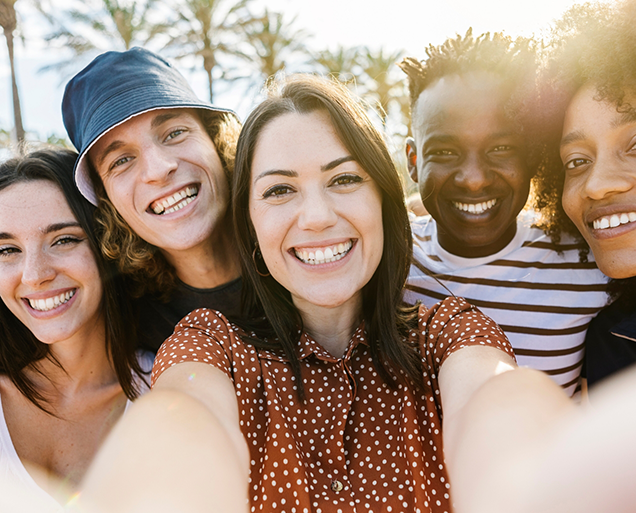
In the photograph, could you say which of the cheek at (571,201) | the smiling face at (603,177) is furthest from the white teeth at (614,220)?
the cheek at (571,201)

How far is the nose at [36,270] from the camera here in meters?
2.98

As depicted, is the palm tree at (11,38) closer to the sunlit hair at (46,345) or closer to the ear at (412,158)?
the sunlit hair at (46,345)

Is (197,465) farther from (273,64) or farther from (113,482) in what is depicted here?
(273,64)

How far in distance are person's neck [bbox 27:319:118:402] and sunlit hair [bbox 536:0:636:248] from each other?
3.31m

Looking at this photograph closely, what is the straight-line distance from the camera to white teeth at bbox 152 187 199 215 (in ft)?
10.7

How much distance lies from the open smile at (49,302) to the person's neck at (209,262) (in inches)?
29.6

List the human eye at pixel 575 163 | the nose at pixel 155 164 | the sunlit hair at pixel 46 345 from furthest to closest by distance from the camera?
the sunlit hair at pixel 46 345 → the nose at pixel 155 164 → the human eye at pixel 575 163

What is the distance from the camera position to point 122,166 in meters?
3.18

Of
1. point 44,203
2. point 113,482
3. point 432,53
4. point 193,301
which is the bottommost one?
point 193,301

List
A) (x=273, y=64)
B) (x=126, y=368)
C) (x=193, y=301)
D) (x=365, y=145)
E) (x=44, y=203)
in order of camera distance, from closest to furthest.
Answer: (x=365, y=145) → (x=44, y=203) → (x=126, y=368) → (x=193, y=301) → (x=273, y=64)

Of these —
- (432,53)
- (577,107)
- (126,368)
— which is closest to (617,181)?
(577,107)

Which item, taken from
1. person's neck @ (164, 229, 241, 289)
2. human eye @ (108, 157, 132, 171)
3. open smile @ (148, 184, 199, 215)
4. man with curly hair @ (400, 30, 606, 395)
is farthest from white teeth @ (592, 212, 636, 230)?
human eye @ (108, 157, 132, 171)

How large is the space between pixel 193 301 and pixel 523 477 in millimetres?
Answer: 2693

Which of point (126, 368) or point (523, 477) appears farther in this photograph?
point (126, 368)
